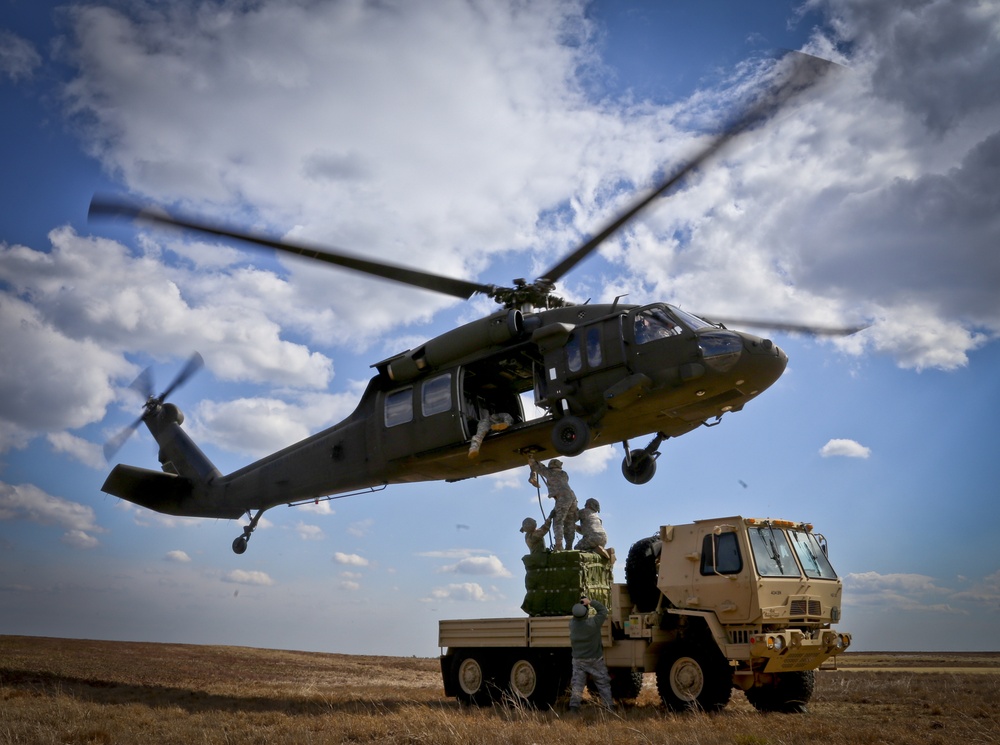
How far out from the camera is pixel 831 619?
10859 mm

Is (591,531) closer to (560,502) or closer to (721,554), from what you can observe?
(560,502)

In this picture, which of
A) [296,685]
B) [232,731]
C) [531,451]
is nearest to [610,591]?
[531,451]

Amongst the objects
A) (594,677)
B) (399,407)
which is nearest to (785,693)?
(594,677)

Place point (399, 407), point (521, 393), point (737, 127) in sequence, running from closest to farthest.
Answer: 1. point (737, 127)
2. point (399, 407)
3. point (521, 393)

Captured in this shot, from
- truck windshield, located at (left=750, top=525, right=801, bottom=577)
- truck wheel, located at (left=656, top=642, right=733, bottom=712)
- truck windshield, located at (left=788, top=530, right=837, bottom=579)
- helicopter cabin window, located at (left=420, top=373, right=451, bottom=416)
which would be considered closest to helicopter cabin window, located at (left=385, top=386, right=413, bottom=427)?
helicopter cabin window, located at (left=420, top=373, right=451, bottom=416)

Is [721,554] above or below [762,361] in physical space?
below

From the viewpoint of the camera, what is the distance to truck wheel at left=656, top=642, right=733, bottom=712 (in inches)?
388

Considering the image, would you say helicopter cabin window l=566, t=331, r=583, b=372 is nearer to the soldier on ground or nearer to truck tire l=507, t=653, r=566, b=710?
the soldier on ground

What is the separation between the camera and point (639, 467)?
543 inches

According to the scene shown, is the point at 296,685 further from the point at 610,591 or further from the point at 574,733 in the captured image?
the point at 574,733

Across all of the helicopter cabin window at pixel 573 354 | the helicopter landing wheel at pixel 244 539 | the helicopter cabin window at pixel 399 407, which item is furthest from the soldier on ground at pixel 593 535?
the helicopter landing wheel at pixel 244 539

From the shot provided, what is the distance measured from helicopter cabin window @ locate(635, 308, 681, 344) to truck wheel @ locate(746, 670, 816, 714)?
206 inches

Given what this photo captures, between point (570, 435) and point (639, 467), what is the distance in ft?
6.57

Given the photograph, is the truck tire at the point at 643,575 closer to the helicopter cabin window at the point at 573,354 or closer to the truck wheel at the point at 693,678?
the truck wheel at the point at 693,678
